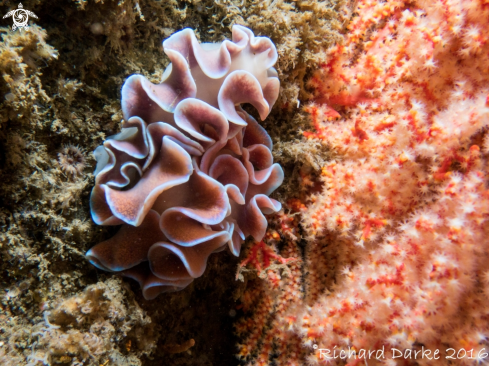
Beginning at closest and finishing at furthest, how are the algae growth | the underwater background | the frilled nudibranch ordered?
the algae growth → the underwater background → the frilled nudibranch

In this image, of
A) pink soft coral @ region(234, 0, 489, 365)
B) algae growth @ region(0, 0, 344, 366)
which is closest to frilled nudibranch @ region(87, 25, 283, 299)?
algae growth @ region(0, 0, 344, 366)

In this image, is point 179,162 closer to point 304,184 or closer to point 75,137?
point 75,137

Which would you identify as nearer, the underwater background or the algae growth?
the algae growth

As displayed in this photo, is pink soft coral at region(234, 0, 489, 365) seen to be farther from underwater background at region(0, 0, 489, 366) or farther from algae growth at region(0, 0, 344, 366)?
algae growth at region(0, 0, 344, 366)

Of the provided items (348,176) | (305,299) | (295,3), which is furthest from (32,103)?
(305,299)

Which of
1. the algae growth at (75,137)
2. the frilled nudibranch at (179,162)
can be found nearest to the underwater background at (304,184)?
the algae growth at (75,137)

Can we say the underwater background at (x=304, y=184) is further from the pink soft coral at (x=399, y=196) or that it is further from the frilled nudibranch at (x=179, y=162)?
the frilled nudibranch at (x=179, y=162)
